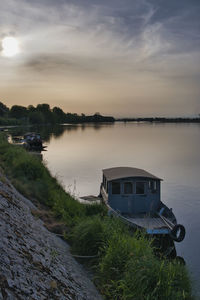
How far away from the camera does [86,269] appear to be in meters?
7.00

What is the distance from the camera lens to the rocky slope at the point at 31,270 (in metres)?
3.70

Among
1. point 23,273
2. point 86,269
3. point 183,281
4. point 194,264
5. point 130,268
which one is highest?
point 23,273

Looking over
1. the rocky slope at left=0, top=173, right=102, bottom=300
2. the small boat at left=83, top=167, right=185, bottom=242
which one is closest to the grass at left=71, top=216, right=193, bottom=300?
the rocky slope at left=0, top=173, right=102, bottom=300

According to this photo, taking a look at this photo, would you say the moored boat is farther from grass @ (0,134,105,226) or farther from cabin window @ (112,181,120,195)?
grass @ (0,134,105,226)

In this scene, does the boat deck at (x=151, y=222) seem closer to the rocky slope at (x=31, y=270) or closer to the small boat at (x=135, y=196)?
the small boat at (x=135, y=196)

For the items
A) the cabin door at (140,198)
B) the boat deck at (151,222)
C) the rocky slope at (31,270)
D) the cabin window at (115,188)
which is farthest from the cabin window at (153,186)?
the rocky slope at (31,270)

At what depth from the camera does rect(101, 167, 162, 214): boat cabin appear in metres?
16.3

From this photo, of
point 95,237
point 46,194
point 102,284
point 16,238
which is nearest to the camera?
point 16,238

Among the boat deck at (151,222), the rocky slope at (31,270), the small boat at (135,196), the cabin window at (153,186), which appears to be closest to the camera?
the rocky slope at (31,270)

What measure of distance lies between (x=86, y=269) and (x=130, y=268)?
1.89 metres

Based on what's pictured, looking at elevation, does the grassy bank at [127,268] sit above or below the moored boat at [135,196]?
above

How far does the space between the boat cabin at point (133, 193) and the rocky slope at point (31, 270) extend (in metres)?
9.69

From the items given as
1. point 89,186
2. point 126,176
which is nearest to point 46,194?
point 126,176

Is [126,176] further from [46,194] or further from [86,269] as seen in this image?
[86,269]
